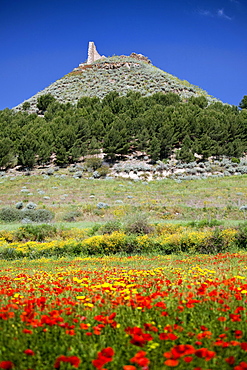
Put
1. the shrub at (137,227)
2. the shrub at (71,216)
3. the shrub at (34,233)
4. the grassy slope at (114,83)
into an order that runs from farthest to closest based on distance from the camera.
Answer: the grassy slope at (114,83), the shrub at (71,216), the shrub at (34,233), the shrub at (137,227)

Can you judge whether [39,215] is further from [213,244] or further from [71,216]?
[213,244]

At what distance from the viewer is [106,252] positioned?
42.7ft

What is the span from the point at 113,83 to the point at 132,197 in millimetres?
63972

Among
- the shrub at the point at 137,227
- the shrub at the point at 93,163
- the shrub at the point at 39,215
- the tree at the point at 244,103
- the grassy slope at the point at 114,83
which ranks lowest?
the shrub at the point at 137,227

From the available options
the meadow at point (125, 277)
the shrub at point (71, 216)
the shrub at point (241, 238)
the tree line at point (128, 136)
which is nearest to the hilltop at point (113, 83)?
the tree line at point (128, 136)

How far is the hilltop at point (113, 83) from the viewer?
76750 millimetres

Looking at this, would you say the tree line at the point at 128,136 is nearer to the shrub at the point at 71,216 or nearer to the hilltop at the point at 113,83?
the shrub at the point at 71,216

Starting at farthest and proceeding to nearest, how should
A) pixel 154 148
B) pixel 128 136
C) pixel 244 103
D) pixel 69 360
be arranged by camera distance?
pixel 244 103, pixel 128 136, pixel 154 148, pixel 69 360

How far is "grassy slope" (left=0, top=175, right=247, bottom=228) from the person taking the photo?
21.9 metres

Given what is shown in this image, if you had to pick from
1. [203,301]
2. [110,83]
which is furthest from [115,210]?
[110,83]

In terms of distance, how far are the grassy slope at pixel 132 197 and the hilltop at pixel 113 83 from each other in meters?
42.3

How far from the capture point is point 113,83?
83000 millimetres

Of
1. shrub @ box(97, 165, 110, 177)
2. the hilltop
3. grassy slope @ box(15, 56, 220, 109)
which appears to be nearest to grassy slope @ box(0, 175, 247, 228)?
shrub @ box(97, 165, 110, 177)

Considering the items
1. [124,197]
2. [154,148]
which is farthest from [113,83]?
[124,197]
